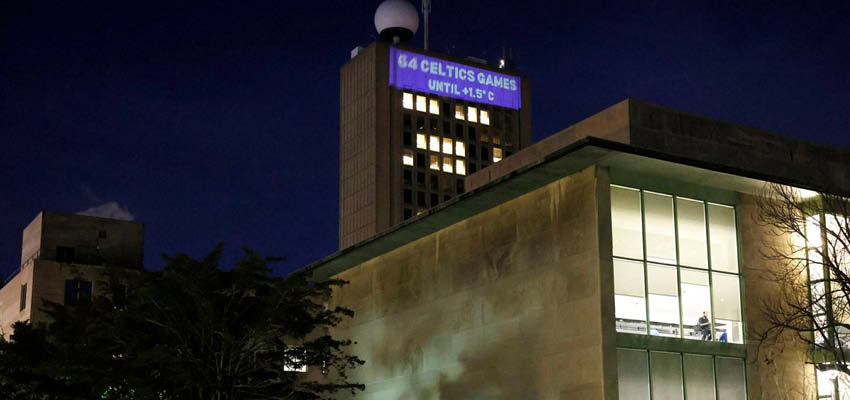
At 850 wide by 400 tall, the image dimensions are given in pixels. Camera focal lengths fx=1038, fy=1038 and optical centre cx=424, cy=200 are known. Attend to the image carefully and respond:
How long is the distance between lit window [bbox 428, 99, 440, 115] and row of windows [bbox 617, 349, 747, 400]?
90.7m

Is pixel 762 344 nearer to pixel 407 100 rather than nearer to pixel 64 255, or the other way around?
pixel 64 255

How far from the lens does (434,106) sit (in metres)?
124

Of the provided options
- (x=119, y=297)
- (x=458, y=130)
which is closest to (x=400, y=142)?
(x=458, y=130)

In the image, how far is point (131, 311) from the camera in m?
34.5

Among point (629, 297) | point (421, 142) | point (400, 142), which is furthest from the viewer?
point (421, 142)

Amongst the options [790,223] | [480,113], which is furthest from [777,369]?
[480,113]

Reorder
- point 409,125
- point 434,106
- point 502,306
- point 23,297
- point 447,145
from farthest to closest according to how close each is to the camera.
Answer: point 447,145 → point 434,106 → point 409,125 → point 23,297 → point 502,306

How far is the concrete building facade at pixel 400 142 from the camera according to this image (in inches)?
4616

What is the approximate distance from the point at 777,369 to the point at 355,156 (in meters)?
88.8

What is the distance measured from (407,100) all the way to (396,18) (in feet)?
32.4

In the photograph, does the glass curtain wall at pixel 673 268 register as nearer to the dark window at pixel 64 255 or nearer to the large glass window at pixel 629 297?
the large glass window at pixel 629 297

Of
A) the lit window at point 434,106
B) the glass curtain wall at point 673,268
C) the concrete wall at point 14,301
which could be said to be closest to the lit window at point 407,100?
the lit window at point 434,106

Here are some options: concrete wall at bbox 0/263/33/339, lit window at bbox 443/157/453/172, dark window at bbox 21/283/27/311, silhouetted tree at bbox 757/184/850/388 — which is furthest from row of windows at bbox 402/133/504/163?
silhouetted tree at bbox 757/184/850/388

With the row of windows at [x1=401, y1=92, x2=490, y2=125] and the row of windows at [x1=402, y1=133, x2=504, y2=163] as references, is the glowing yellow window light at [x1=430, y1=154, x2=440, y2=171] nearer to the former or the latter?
the row of windows at [x1=402, y1=133, x2=504, y2=163]
